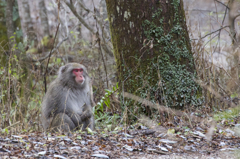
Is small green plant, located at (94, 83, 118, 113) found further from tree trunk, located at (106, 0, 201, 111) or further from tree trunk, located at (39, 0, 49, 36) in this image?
tree trunk, located at (39, 0, 49, 36)

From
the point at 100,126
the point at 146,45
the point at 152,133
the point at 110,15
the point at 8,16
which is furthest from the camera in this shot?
the point at 8,16

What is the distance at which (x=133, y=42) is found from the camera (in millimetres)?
4871

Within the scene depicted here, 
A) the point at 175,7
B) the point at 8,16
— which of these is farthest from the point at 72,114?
the point at 8,16

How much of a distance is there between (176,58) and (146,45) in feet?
1.74

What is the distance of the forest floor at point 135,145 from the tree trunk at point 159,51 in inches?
26.9

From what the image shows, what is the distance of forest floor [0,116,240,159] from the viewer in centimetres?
317

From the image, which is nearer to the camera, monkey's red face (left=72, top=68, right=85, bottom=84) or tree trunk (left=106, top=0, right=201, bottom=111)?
tree trunk (left=106, top=0, right=201, bottom=111)

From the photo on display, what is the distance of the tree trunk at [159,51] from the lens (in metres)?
4.74

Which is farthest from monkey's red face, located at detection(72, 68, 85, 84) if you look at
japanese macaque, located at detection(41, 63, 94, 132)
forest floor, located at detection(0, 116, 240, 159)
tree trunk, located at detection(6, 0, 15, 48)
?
tree trunk, located at detection(6, 0, 15, 48)

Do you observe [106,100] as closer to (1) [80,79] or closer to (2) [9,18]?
(1) [80,79]

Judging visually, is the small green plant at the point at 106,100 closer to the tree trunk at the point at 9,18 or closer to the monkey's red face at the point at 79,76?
the monkey's red face at the point at 79,76

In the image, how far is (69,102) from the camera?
5.43 metres

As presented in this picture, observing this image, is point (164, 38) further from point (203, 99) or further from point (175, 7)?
point (203, 99)

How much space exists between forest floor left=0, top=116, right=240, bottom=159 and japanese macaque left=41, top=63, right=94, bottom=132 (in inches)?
50.6
